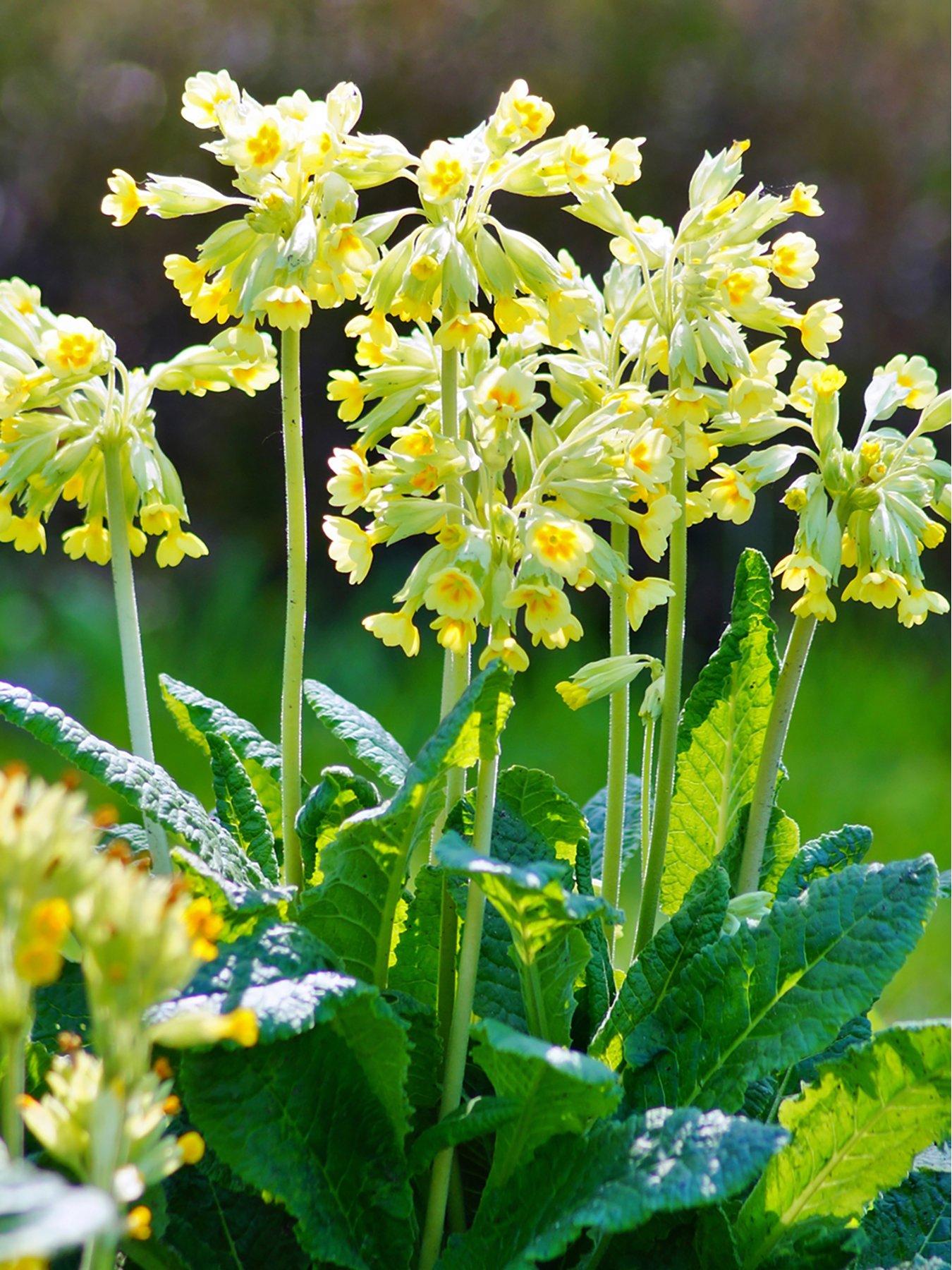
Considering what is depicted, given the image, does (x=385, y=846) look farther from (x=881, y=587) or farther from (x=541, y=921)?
(x=881, y=587)

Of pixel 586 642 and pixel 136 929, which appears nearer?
pixel 136 929

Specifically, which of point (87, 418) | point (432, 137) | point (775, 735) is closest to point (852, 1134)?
point (775, 735)

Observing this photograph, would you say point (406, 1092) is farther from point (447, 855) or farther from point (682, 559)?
point (682, 559)

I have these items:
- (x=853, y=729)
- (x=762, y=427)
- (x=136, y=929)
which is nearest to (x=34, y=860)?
(x=136, y=929)

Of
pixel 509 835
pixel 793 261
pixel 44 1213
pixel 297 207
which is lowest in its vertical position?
pixel 44 1213

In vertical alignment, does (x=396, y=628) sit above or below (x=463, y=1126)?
above

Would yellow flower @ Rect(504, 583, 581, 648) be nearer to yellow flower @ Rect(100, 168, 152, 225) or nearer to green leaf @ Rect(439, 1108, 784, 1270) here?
green leaf @ Rect(439, 1108, 784, 1270)


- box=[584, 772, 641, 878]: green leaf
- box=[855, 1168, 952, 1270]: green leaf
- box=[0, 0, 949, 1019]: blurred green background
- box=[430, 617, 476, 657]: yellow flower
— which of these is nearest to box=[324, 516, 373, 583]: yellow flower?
box=[430, 617, 476, 657]: yellow flower
